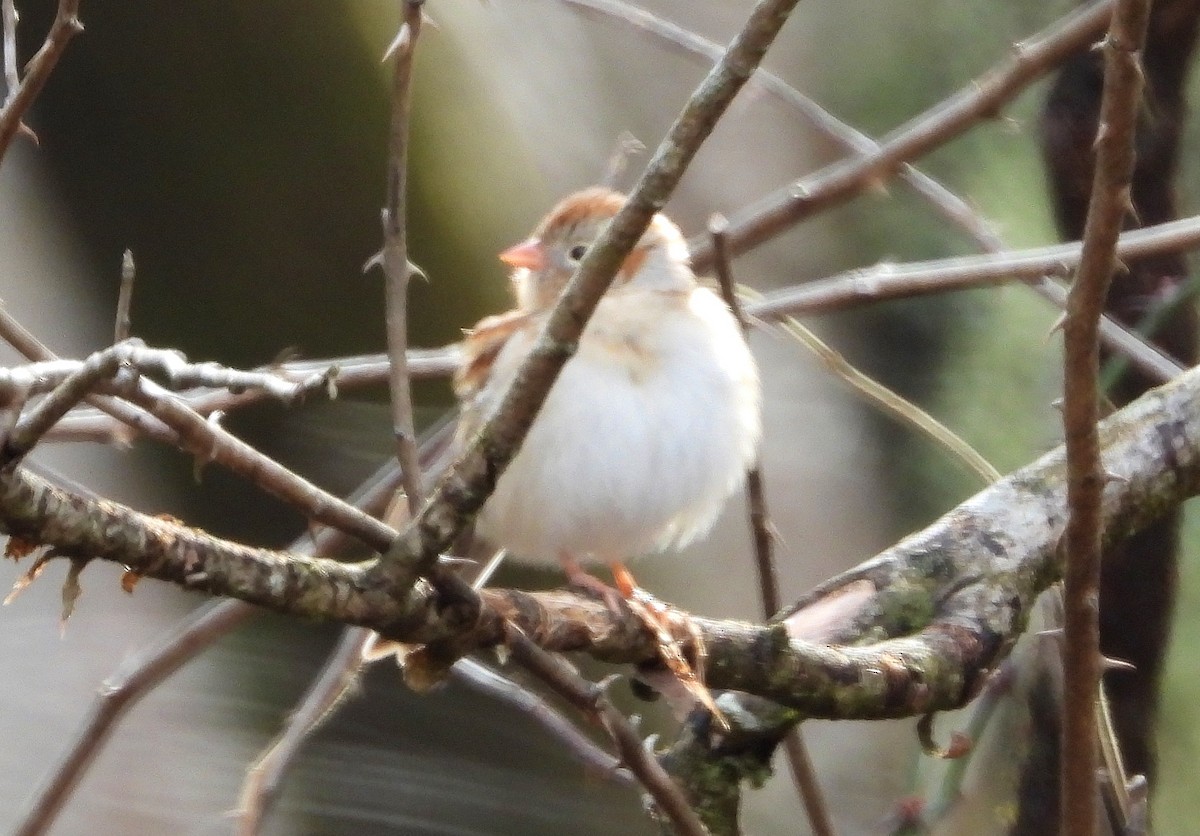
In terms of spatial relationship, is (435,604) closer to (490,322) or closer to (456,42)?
(490,322)

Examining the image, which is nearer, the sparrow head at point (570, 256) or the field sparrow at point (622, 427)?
the field sparrow at point (622, 427)

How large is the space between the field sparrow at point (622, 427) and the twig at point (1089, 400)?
0.61 metres

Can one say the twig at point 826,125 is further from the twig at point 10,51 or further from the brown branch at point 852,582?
the twig at point 10,51

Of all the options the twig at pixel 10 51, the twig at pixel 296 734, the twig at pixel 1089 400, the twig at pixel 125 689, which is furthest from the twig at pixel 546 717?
the twig at pixel 10 51

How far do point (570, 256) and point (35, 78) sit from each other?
1.11 metres

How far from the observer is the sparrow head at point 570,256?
2043 mm

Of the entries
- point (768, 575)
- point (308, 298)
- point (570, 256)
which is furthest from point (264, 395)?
point (570, 256)

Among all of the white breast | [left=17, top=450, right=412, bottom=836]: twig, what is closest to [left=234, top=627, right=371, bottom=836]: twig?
[left=17, top=450, right=412, bottom=836]: twig

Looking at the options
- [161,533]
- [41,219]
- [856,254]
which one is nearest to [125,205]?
[41,219]

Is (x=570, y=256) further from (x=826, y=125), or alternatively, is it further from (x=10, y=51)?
(x=10, y=51)

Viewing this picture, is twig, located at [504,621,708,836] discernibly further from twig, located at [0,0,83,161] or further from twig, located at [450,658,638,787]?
twig, located at [0,0,83,161]

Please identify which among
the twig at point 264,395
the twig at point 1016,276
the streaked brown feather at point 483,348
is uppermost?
the twig at point 1016,276

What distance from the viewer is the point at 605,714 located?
1.13 meters

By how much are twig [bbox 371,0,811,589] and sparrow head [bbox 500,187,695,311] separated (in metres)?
1.15
